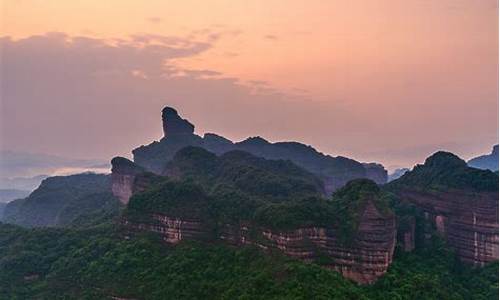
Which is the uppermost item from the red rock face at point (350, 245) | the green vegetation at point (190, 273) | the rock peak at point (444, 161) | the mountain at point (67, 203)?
the rock peak at point (444, 161)

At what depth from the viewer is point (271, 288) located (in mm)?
37031

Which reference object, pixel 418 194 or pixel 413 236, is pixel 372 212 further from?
pixel 418 194

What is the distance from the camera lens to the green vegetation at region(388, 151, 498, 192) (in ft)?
156

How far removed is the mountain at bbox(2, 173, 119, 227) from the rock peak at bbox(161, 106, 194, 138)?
611 inches

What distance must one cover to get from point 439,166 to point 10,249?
144 feet

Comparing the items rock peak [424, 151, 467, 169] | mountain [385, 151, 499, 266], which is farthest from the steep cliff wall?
rock peak [424, 151, 467, 169]

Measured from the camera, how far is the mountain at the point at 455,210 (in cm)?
4572

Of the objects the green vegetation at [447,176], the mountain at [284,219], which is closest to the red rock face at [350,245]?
the mountain at [284,219]

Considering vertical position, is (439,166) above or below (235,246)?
above

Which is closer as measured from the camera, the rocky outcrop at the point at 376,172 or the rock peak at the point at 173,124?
the rock peak at the point at 173,124

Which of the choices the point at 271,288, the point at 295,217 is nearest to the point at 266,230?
the point at 295,217

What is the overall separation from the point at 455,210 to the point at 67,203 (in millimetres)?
67462

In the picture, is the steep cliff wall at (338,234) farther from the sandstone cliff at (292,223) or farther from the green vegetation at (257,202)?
the green vegetation at (257,202)

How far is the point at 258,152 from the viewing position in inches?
4459
